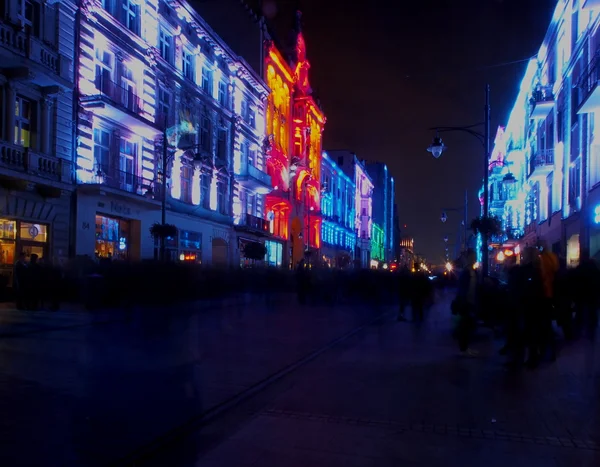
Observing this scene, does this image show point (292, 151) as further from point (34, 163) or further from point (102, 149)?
point (34, 163)

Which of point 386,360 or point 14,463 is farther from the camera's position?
point 386,360

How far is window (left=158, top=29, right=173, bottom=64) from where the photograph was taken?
29.1 metres

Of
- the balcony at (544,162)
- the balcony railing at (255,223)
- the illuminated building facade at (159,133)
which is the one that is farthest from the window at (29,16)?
the balcony at (544,162)

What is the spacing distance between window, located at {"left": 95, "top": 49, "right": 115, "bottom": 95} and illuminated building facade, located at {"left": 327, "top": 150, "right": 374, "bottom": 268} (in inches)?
2064

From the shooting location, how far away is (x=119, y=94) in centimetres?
2545

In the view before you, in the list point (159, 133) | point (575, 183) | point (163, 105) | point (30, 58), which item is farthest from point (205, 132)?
point (575, 183)

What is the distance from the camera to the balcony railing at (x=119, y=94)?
24.1 m

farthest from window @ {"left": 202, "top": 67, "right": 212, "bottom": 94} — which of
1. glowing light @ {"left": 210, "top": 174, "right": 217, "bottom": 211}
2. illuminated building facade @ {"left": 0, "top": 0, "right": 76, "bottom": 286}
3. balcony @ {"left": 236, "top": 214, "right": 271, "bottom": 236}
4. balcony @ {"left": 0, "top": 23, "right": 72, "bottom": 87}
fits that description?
balcony @ {"left": 0, "top": 23, "right": 72, "bottom": 87}

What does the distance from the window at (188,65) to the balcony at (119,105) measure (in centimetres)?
541

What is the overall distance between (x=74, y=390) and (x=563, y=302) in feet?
32.5

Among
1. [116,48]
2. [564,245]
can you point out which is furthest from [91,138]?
[564,245]

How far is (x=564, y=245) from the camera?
30.2 metres

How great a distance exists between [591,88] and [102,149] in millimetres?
18969

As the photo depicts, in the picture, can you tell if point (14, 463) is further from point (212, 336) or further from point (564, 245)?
point (564, 245)
